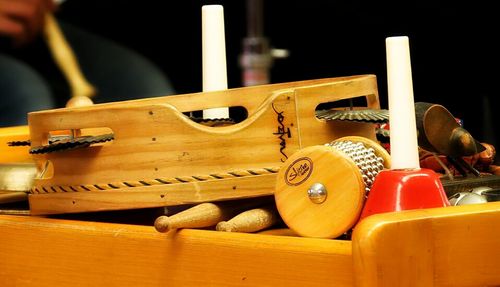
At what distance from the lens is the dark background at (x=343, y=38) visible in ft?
7.60

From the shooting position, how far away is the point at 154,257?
3.75 ft

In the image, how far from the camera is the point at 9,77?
2.67 metres

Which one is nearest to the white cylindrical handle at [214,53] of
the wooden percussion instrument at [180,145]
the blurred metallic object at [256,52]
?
the wooden percussion instrument at [180,145]

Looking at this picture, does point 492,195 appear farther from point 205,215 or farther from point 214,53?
point 214,53

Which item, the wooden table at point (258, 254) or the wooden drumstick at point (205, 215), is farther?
the wooden drumstick at point (205, 215)

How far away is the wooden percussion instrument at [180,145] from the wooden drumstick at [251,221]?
24 millimetres

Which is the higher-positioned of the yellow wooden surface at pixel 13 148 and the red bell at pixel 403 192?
the yellow wooden surface at pixel 13 148

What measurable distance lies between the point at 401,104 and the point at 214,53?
410 millimetres

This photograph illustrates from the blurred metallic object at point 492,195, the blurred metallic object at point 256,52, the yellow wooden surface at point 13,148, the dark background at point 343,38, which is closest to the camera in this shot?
the blurred metallic object at point 492,195

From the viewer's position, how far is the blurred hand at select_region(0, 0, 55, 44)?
2.71 m

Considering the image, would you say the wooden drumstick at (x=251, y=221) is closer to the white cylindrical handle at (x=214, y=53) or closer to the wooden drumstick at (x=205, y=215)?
the wooden drumstick at (x=205, y=215)

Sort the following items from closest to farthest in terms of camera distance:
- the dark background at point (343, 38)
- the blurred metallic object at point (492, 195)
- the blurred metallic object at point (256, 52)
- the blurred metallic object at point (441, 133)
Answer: the blurred metallic object at point (492, 195) < the blurred metallic object at point (441, 133) < the dark background at point (343, 38) < the blurred metallic object at point (256, 52)

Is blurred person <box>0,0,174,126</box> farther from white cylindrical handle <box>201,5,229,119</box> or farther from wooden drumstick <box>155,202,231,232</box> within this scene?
wooden drumstick <box>155,202,231,232</box>

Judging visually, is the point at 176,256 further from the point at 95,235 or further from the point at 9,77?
the point at 9,77
